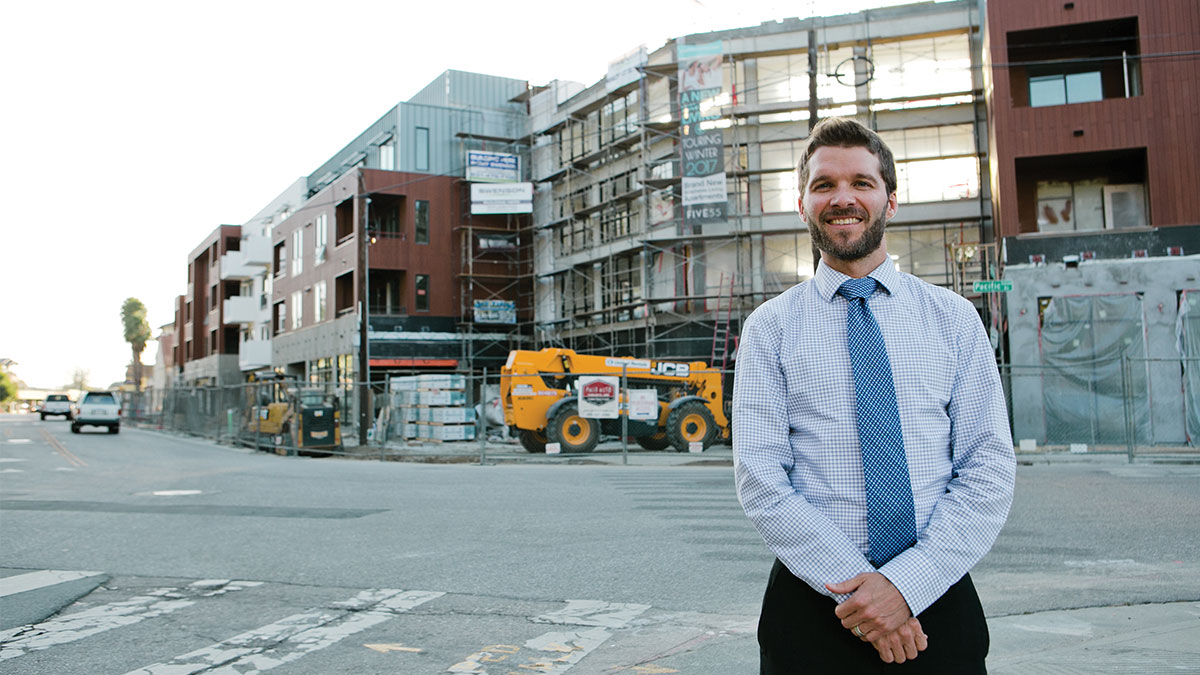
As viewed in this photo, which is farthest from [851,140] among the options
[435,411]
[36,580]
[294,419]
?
[294,419]

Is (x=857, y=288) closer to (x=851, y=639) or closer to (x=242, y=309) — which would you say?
(x=851, y=639)

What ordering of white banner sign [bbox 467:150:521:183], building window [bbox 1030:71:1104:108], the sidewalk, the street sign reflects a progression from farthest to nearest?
white banner sign [bbox 467:150:521:183], building window [bbox 1030:71:1104:108], the street sign, the sidewalk

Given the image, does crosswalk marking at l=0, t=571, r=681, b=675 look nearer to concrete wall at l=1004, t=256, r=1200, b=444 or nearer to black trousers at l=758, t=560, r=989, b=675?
black trousers at l=758, t=560, r=989, b=675

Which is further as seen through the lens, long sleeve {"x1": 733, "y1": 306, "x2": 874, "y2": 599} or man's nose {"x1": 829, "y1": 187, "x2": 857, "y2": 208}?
man's nose {"x1": 829, "y1": 187, "x2": 857, "y2": 208}

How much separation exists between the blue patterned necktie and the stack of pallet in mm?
22762

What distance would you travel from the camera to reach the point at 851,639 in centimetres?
221

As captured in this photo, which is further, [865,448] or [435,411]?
[435,411]

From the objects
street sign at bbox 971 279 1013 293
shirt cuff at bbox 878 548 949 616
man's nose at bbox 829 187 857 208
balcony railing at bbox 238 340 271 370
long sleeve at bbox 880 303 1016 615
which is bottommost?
shirt cuff at bbox 878 548 949 616

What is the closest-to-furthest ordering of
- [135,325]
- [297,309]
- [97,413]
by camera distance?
[97,413] < [297,309] < [135,325]

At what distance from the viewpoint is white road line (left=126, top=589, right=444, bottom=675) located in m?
4.64

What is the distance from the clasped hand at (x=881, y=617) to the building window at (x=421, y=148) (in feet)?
138

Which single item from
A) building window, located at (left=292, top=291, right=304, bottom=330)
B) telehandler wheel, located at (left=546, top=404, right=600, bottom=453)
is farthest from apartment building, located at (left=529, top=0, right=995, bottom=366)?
building window, located at (left=292, top=291, right=304, bottom=330)

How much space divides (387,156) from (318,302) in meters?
8.01

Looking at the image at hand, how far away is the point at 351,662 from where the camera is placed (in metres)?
4.71
